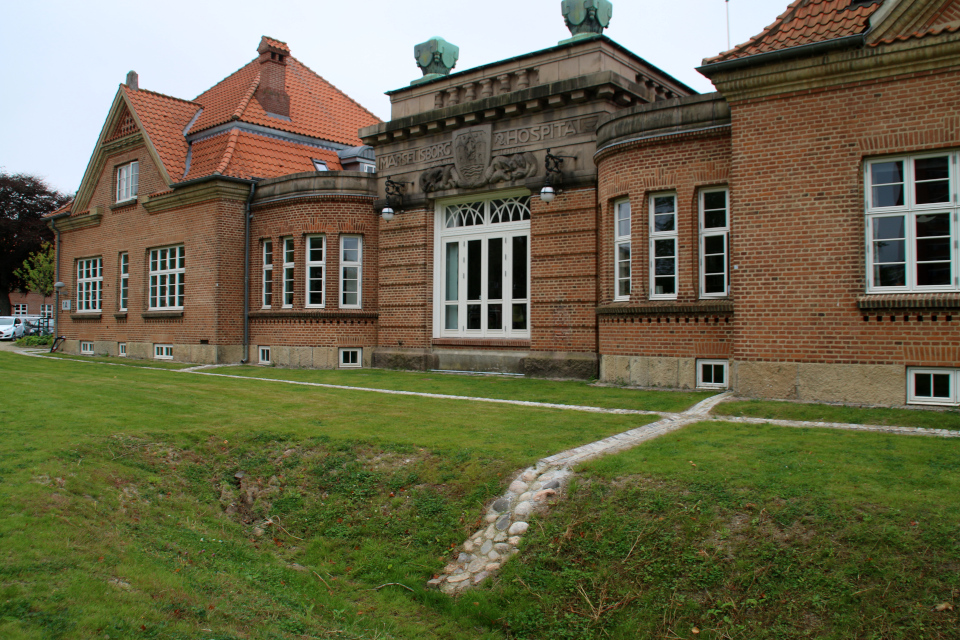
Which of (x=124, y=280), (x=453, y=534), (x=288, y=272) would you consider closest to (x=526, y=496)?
(x=453, y=534)

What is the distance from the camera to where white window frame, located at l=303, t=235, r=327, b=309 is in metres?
19.9

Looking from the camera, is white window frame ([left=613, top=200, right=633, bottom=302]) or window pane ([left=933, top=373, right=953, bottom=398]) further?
white window frame ([left=613, top=200, right=633, bottom=302])

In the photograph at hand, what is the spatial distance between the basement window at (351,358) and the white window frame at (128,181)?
34.9 feet

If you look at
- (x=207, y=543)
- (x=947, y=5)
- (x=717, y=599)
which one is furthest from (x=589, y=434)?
(x=947, y=5)

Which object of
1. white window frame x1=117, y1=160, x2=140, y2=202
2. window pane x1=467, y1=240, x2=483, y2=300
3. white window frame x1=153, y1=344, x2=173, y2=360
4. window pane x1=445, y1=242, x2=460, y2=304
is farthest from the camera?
white window frame x1=117, y1=160, x2=140, y2=202

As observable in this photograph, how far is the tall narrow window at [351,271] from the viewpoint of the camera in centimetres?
1991

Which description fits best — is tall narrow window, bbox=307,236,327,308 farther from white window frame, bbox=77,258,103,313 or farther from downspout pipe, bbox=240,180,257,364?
white window frame, bbox=77,258,103,313

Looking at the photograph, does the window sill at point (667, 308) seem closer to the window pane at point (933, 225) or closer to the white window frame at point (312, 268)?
the window pane at point (933, 225)

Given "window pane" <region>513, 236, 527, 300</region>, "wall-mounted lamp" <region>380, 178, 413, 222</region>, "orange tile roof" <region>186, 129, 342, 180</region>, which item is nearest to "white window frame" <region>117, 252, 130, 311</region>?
"orange tile roof" <region>186, 129, 342, 180</region>

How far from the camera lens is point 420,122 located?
1773cm

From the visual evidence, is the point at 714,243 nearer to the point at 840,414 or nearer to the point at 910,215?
the point at 910,215

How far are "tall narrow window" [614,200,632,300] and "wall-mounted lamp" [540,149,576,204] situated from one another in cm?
160

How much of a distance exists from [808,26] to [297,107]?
59.7ft

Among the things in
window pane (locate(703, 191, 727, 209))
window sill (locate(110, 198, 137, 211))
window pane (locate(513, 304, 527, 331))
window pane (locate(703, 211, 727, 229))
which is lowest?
window pane (locate(513, 304, 527, 331))
